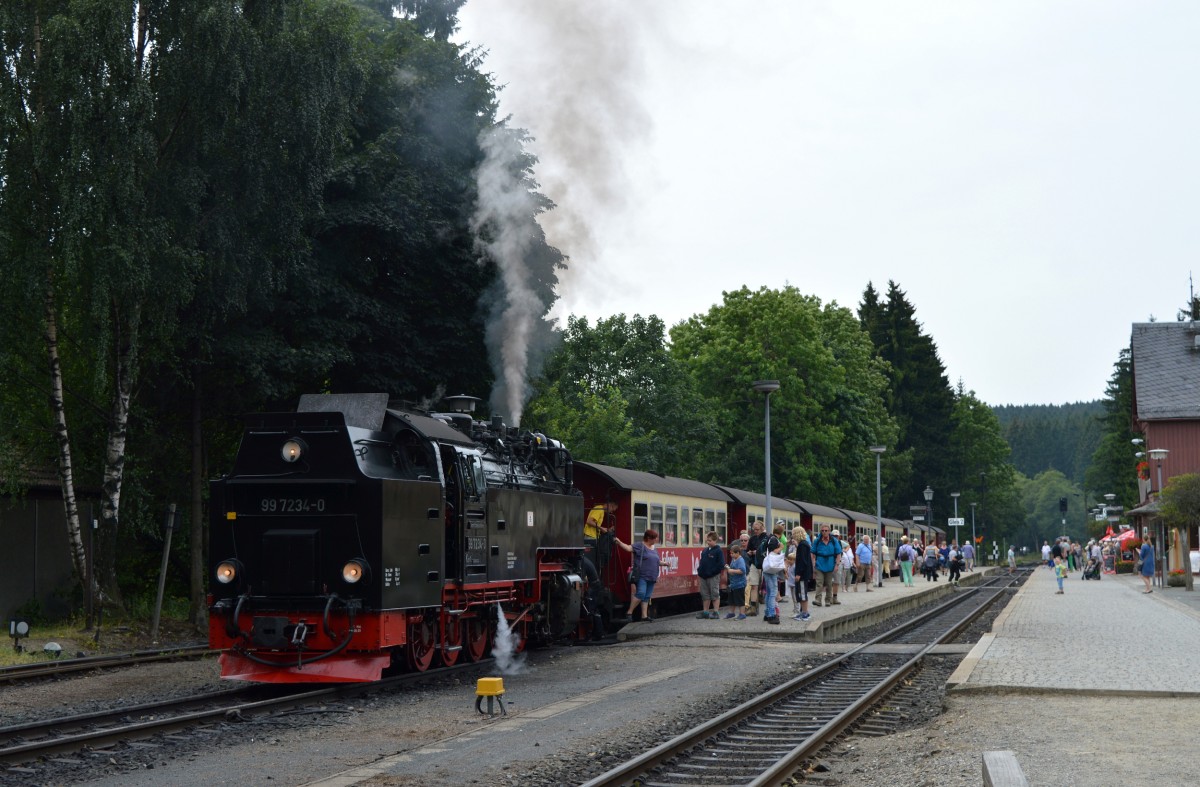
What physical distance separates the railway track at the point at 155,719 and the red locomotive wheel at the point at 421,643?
31 centimetres

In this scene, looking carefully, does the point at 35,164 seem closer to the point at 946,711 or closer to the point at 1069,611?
the point at 946,711

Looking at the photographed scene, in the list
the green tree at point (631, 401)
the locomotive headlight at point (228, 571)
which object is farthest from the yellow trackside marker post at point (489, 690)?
the green tree at point (631, 401)

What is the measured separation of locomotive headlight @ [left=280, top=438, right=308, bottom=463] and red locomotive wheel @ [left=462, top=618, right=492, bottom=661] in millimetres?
3557

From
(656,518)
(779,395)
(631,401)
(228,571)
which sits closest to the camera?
(228,571)

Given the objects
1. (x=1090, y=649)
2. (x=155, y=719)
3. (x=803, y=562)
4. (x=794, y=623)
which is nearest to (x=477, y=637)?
(x=155, y=719)

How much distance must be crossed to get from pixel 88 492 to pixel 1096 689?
64.0 ft

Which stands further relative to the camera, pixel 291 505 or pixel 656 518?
pixel 656 518

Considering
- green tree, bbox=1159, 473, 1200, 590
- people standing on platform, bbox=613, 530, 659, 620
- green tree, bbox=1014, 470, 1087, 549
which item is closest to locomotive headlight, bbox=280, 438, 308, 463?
people standing on platform, bbox=613, 530, 659, 620

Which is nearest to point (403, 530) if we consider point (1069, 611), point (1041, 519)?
point (1069, 611)

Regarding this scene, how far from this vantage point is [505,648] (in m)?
16.7

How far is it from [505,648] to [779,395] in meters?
44.7

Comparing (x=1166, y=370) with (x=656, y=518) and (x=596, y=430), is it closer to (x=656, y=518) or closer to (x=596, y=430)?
(x=596, y=430)

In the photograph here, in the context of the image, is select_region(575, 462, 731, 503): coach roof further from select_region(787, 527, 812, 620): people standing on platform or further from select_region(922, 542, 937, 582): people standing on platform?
select_region(922, 542, 937, 582): people standing on platform

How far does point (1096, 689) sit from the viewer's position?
492 inches
